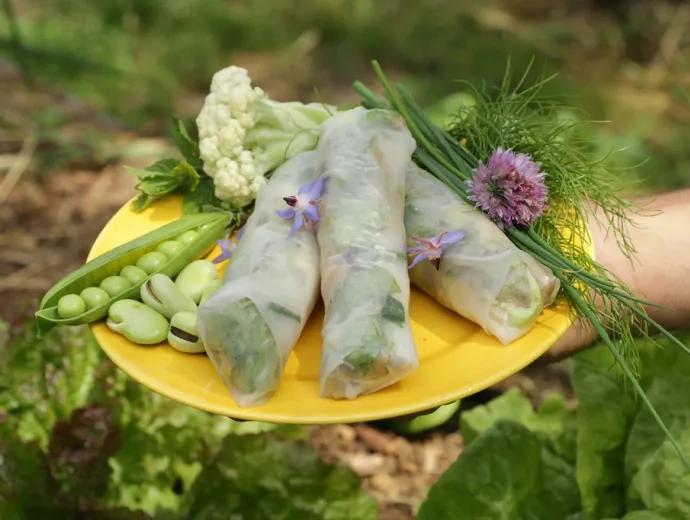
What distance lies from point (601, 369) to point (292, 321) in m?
1.32

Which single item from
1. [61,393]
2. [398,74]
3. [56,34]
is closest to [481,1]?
[398,74]

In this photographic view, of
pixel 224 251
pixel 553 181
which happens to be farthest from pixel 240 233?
pixel 553 181

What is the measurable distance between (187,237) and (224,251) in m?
0.11

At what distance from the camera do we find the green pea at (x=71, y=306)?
1.85m

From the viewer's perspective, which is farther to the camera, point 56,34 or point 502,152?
point 56,34

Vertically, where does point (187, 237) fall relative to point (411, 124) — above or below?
below

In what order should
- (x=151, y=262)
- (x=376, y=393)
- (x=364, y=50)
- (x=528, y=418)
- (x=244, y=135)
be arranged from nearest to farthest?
(x=376, y=393)
(x=151, y=262)
(x=244, y=135)
(x=528, y=418)
(x=364, y=50)

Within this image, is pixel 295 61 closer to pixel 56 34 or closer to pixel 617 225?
pixel 56 34

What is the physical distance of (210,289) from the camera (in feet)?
6.41

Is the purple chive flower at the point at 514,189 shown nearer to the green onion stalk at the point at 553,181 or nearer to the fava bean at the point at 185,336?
the green onion stalk at the point at 553,181

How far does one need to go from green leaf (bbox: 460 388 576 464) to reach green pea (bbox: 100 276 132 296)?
5.13 feet

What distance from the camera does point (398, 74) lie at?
21.0ft

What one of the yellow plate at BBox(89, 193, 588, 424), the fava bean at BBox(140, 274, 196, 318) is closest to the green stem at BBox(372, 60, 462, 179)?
the yellow plate at BBox(89, 193, 588, 424)

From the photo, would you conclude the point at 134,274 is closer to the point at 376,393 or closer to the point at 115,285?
the point at 115,285
